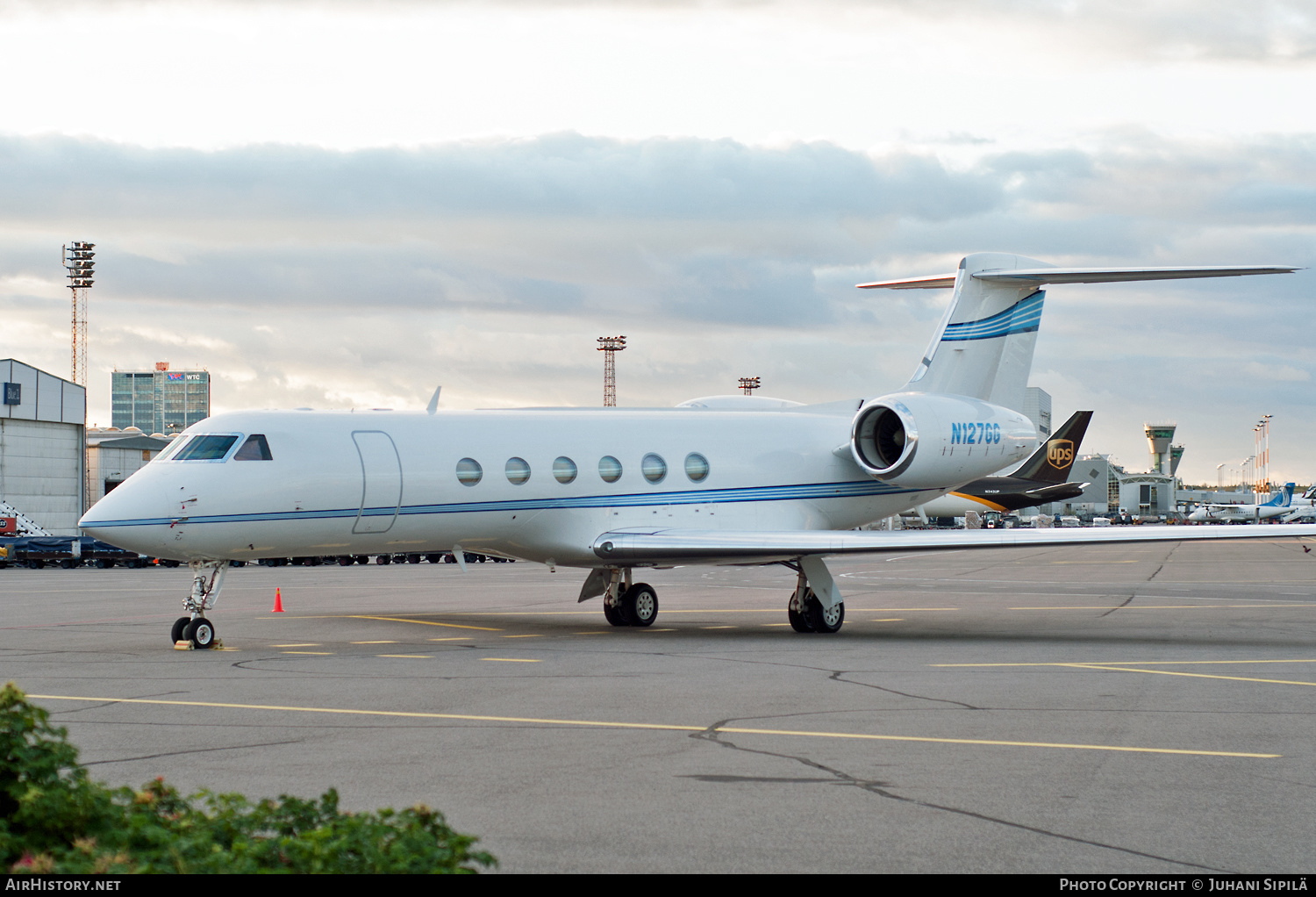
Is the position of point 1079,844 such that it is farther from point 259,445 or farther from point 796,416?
point 796,416

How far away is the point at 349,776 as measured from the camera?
328 inches

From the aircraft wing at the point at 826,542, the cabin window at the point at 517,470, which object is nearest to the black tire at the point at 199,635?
the cabin window at the point at 517,470

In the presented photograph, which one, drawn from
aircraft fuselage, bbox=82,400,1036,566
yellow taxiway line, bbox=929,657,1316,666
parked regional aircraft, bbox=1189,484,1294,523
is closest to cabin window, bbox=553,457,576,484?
aircraft fuselage, bbox=82,400,1036,566

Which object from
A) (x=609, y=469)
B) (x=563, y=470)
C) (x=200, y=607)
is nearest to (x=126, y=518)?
(x=200, y=607)

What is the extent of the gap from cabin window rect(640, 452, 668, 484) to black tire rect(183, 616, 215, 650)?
685 cm

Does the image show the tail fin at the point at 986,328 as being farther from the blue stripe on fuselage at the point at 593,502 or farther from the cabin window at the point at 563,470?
the cabin window at the point at 563,470

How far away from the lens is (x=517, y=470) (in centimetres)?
1870

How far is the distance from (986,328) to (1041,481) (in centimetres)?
2781

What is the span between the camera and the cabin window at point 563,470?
1908 cm

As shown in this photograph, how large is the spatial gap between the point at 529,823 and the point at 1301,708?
773 cm

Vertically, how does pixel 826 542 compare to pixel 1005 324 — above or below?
below

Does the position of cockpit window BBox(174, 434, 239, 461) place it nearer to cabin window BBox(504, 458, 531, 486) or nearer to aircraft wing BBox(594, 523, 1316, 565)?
cabin window BBox(504, 458, 531, 486)

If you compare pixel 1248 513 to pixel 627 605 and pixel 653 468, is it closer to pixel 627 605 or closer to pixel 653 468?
pixel 627 605

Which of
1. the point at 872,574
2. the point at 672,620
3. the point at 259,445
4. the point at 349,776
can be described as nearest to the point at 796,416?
the point at 672,620
